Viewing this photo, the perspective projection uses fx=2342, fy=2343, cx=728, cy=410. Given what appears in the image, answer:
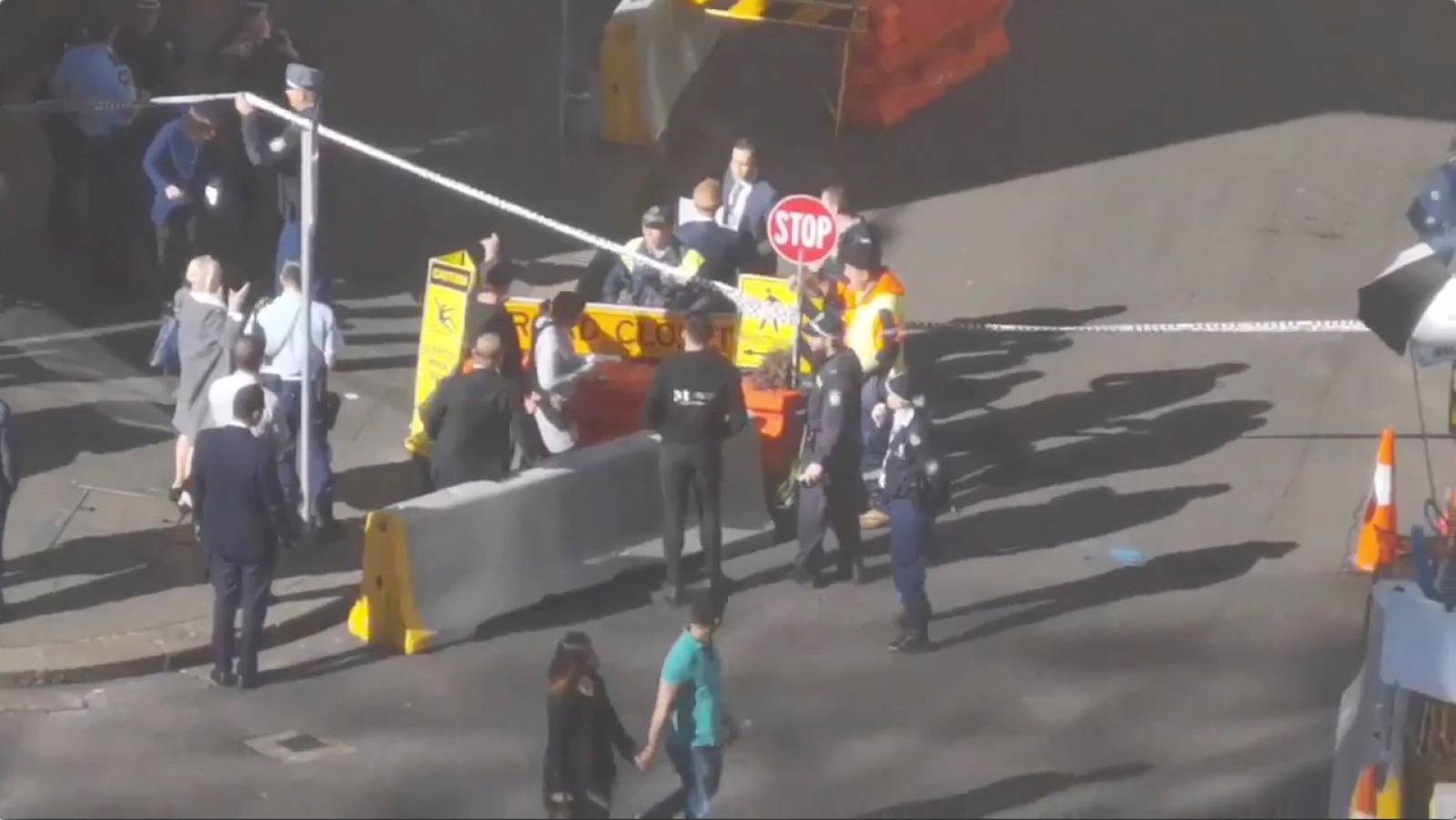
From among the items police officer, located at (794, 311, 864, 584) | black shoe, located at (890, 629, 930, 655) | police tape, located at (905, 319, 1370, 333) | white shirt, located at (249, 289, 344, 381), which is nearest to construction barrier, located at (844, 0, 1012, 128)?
police tape, located at (905, 319, 1370, 333)

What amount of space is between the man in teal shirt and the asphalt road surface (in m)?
0.80

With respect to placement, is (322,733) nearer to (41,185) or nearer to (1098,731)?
(1098,731)

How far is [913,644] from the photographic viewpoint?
12.7m

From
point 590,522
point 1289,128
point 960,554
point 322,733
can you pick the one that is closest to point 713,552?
point 590,522

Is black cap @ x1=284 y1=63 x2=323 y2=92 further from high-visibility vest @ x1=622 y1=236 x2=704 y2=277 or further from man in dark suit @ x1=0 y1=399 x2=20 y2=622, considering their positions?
man in dark suit @ x1=0 y1=399 x2=20 y2=622

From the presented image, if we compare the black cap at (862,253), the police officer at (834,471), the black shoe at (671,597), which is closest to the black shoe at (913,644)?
the police officer at (834,471)

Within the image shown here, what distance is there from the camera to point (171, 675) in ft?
40.2

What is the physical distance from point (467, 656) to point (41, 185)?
9145 mm

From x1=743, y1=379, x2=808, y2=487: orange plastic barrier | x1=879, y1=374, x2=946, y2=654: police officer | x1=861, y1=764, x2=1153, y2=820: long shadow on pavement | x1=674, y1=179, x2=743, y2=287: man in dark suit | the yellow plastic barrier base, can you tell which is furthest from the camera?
x1=674, y1=179, x2=743, y2=287: man in dark suit

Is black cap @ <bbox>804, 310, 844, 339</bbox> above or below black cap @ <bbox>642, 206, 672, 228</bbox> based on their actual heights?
below

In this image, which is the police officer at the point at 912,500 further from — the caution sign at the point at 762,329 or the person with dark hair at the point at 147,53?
the person with dark hair at the point at 147,53

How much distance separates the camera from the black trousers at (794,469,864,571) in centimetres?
1348

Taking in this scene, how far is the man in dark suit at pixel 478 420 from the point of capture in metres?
13.0

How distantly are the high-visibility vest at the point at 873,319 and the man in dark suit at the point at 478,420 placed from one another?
7.61ft
